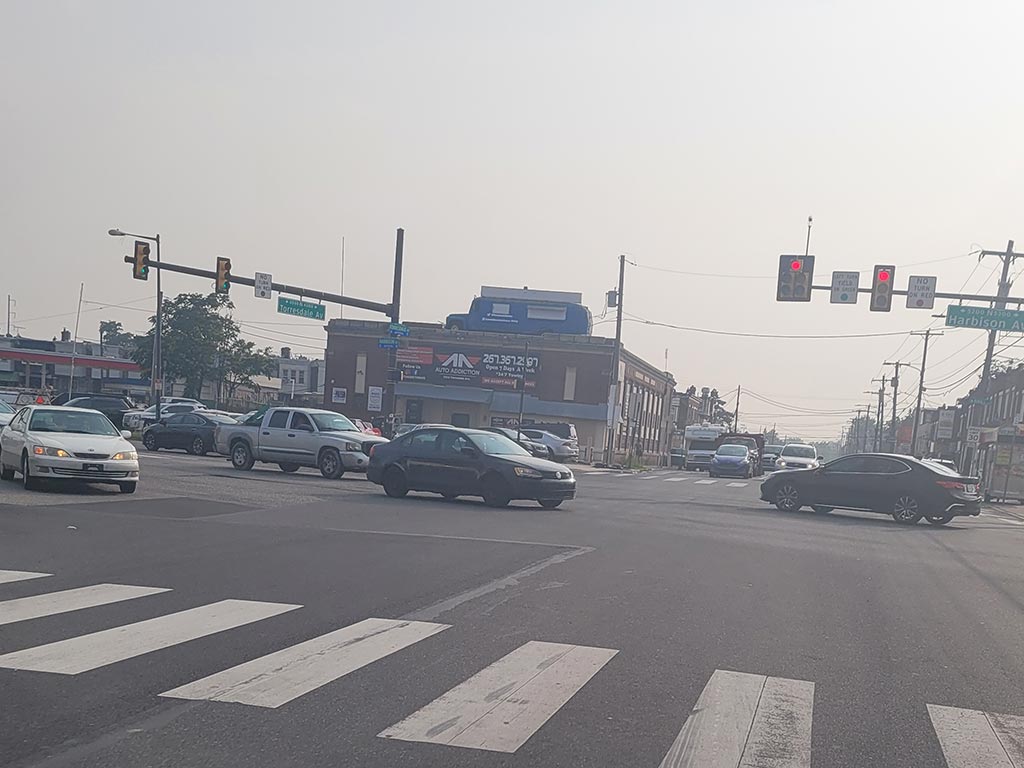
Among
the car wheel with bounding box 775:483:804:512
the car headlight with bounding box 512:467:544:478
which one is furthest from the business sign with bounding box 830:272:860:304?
the car headlight with bounding box 512:467:544:478

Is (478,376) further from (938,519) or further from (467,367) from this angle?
(938,519)

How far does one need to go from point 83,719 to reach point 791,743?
3.74m

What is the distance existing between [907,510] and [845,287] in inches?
280

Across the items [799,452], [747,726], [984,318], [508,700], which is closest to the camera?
[747,726]

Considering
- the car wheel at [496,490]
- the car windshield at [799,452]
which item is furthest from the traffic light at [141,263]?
the car windshield at [799,452]

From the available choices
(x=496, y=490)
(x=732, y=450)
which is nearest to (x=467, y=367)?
(x=732, y=450)

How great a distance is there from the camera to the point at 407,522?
53.3 feet

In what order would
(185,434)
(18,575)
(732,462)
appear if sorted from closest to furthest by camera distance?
(18,575)
(185,434)
(732,462)

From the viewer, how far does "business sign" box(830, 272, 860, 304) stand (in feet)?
88.2

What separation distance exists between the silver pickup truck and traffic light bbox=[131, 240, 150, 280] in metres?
5.85

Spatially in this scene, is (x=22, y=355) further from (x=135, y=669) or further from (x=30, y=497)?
(x=135, y=669)

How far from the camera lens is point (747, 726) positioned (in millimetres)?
5883

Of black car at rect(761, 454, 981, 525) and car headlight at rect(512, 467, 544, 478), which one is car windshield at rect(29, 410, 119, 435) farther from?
black car at rect(761, 454, 981, 525)

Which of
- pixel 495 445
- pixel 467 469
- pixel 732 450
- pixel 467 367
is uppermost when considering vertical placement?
pixel 467 367
